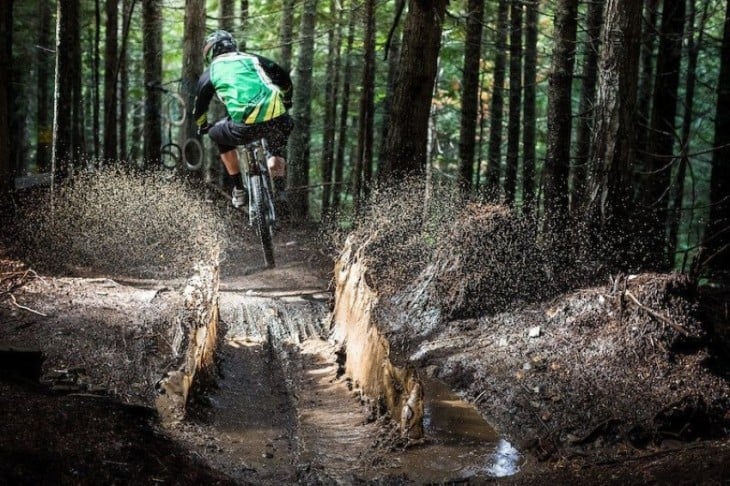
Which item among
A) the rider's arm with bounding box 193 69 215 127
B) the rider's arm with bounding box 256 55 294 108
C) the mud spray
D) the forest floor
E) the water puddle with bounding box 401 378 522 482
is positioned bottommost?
the water puddle with bounding box 401 378 522 482

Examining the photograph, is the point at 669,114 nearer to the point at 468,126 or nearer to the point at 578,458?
the point at 468,126

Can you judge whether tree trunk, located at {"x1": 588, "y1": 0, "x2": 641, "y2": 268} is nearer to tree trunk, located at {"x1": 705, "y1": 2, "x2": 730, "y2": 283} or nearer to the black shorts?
the black shorts

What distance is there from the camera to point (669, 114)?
49.2 feet

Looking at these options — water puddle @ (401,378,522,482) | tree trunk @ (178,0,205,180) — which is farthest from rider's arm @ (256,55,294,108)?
tree trunk @ (178,0,205,180)

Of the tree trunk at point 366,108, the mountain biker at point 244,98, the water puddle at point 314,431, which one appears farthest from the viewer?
the tree trunk at point 366,108

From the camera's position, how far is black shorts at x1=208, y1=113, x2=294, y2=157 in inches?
377

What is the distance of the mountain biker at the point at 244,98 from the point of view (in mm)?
9352

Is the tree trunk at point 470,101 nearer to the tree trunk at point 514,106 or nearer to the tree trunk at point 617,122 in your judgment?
the tree trunk at point 514,106

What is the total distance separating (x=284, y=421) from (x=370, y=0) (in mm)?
10436

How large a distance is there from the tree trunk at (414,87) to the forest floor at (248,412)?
11.6ft

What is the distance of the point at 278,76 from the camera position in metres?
9.81

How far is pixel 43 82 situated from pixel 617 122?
879 inches

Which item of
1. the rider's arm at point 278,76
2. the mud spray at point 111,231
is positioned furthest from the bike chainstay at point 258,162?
the mud spray at point 111,231

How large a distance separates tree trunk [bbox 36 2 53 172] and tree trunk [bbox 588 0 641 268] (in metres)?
17.4
